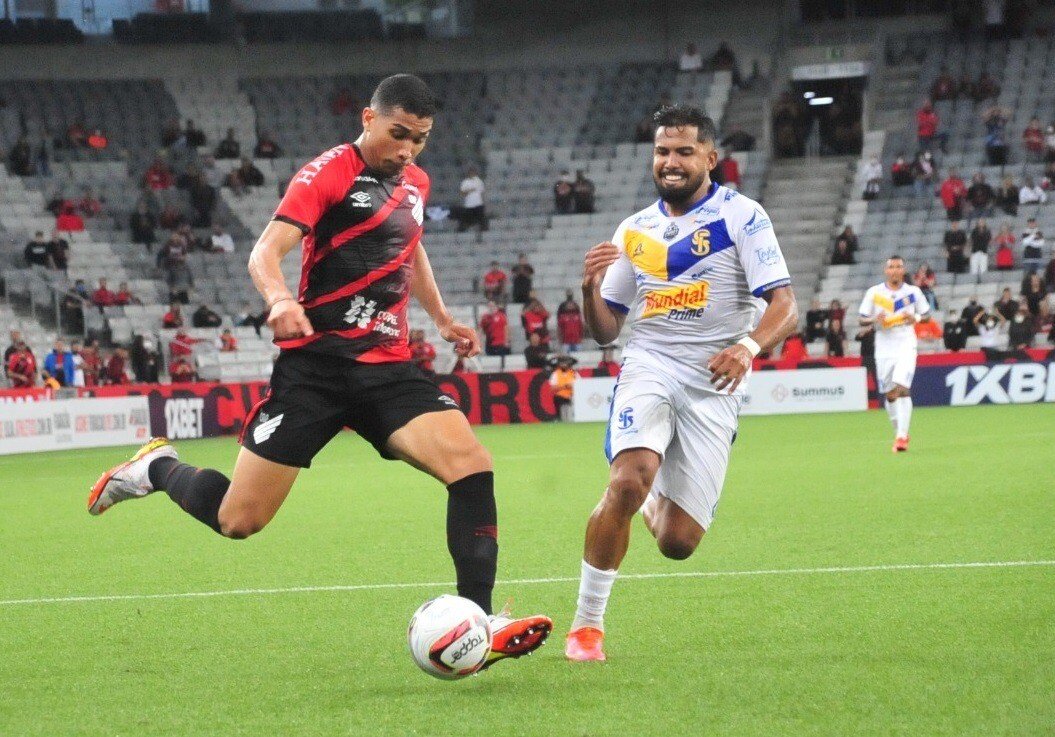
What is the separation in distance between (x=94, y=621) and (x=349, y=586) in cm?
145

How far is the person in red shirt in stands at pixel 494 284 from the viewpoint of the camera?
3075cm

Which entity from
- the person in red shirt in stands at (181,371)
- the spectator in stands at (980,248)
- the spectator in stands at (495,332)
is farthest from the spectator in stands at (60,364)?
the spectator in stands at (980,248)

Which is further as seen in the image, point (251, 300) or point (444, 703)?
point (251, 300)

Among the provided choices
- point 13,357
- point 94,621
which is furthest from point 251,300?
point 94,621

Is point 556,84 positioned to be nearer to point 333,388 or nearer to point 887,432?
point 887,432

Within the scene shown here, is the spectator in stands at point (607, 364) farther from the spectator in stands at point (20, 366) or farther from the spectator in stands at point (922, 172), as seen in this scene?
the spectator in stands at point (20, 366)

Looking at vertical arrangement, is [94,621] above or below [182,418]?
above

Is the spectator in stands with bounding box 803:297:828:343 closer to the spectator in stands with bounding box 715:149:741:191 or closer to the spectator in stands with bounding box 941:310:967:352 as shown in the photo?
the spectator in stands with bounding box 941:310:967:352

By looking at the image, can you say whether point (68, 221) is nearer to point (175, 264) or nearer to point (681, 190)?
point (175, 264)

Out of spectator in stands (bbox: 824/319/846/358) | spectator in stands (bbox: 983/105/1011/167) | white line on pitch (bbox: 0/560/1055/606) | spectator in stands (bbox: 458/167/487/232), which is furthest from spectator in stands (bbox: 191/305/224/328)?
white line on pitch (bbox: 0/560/1055/606)

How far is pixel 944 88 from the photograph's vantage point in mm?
34219

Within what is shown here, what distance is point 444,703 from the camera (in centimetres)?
513

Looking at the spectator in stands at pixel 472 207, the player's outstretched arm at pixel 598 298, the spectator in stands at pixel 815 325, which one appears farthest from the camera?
the spectator in stands at pixel 472 207

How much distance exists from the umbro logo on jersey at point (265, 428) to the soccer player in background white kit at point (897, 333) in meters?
11.5
